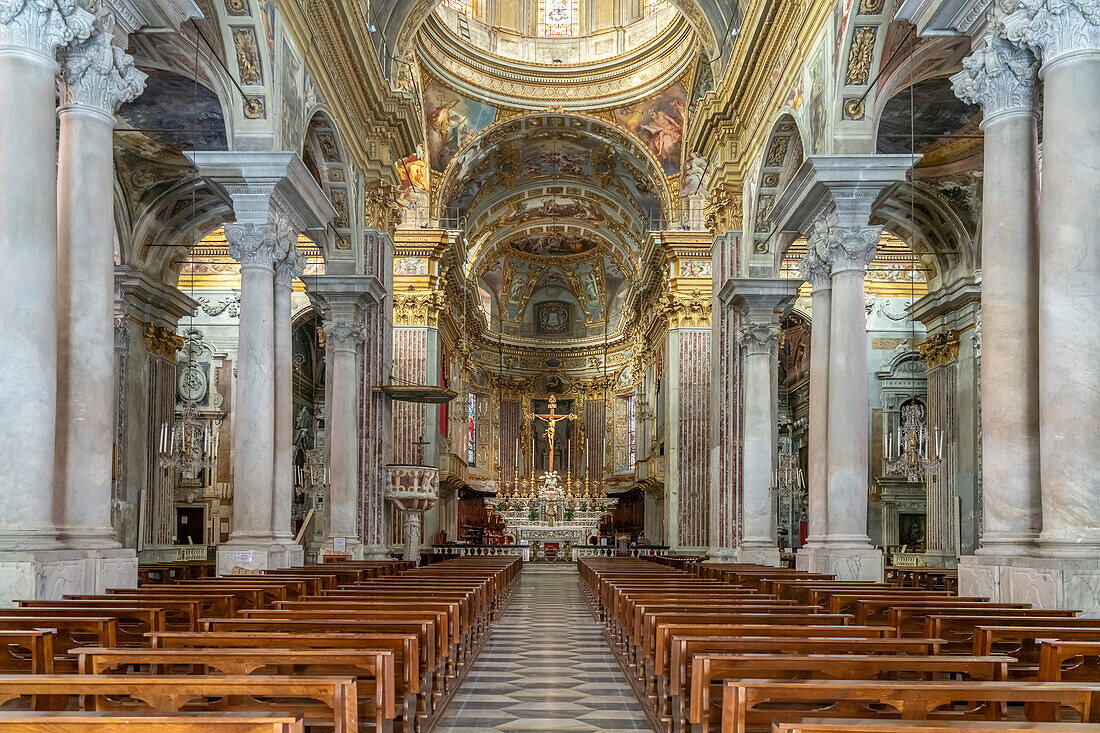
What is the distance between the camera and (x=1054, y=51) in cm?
877

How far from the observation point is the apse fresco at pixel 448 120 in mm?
32719

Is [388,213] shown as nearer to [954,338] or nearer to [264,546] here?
[264,546]

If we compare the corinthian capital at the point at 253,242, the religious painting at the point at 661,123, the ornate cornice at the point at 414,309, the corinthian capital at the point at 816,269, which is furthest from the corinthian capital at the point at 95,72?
the religious painting at the point at 661,123

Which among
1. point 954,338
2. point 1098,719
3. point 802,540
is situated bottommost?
point 802,540

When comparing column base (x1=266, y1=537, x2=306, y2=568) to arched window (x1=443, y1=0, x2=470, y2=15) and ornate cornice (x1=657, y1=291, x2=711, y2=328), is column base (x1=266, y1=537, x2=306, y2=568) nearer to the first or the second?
ornate cornice (x1=657, y1=291, x2=711, y2=328)

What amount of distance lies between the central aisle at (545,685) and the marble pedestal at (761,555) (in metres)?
5.42

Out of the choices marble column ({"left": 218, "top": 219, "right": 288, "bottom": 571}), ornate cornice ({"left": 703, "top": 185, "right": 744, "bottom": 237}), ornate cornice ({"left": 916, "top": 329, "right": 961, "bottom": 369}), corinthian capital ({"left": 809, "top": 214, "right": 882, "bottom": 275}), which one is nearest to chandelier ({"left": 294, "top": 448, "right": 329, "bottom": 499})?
marble column ({"left": 218, "top": 219, "right": 288, "bottom": 571})

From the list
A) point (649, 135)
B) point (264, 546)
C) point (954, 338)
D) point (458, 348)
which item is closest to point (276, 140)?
point (264, 546)

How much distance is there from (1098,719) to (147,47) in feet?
45.9

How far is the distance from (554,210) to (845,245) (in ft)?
90.6

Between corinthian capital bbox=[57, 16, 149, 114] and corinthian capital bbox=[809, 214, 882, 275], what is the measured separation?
368 inches

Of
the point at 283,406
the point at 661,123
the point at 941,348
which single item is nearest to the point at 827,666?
the point at 283,406

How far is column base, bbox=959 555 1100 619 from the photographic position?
26.4ft

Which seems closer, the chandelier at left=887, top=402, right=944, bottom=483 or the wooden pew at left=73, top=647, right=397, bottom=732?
the wooden pew at left=73, top=647, right=397, bottom=732
